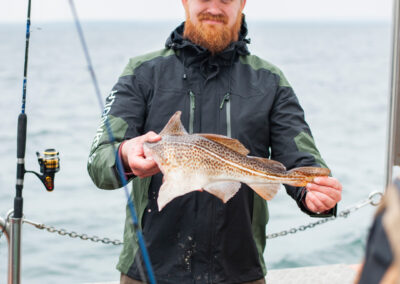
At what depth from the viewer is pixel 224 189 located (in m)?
2.09

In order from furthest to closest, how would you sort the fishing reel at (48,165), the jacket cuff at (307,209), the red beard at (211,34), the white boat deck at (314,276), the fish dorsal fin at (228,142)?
the white boat deck at (314,276), the fishing reel at (48,165), the red beard at (211,34), the jacket cuff at (307,209), the fish dorsal fin at (228,142)

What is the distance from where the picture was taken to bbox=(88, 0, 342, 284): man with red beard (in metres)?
2.24

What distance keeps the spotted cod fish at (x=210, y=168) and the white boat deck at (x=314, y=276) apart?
207 centimetres

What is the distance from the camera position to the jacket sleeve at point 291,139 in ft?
7.53

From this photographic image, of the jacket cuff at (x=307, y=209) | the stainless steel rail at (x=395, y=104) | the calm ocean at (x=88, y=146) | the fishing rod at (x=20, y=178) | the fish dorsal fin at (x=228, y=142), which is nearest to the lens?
the fish dorsal fin at (x=228, y=142)

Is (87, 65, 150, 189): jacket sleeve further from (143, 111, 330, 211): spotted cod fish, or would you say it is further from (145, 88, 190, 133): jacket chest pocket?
(143, 111, 330, 211): spotted cod fish

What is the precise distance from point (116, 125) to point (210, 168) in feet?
1.51

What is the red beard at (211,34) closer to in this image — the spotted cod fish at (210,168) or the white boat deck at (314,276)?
the spotted cod fish at (210,168)

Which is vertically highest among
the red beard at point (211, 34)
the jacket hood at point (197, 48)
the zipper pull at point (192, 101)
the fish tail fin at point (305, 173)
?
the red beard at point (211, 34)

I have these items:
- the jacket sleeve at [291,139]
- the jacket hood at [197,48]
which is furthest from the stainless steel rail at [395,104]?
the jacket hood at [197,48]

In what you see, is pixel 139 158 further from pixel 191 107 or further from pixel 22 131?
pixel 22 131

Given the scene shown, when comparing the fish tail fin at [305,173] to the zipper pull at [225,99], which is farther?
the zipper pull at [225,99]

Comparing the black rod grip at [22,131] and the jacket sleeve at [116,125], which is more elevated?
the jacket sleeve at [116,125]

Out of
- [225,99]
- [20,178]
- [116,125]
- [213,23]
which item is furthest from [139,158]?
[20,178]
